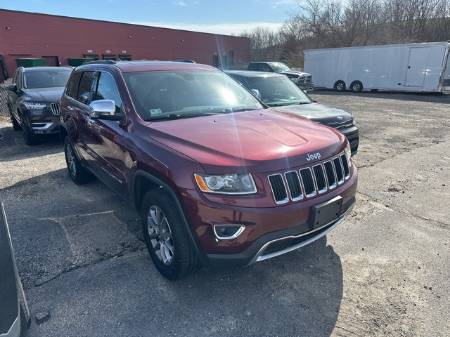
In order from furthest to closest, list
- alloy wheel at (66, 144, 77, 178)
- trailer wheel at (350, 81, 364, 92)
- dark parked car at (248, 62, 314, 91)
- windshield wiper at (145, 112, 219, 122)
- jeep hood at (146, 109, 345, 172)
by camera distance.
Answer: trailer wheel at (350, 81, 364, 92) < dark parked car at (248, 62, 314, 91) < alloy wheel at (66, 144, 77, 178) < windshield wiper at (145, 112, 219, 122) < jeep hood at (146, 109, 345, 172)

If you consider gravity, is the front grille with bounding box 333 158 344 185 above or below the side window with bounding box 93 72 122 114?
below

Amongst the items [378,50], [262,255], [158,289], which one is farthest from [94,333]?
[378,50]

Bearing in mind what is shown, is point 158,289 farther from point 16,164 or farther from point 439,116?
point 439,116

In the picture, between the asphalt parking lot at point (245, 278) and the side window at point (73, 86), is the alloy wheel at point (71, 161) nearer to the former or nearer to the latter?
the asphalt parking lot at point (245, 278)

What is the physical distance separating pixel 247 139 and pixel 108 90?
6.44 ft

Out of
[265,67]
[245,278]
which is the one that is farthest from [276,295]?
[265,67]

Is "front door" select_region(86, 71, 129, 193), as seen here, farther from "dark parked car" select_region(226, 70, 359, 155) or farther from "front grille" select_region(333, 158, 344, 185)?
"dark parked car" select_region(226, 70, 359, 155)

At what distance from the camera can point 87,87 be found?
4.62 meters

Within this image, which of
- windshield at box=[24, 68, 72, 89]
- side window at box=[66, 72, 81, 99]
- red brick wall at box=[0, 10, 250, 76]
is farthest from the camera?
red brick wall at box=[0, 10, 250, 76]

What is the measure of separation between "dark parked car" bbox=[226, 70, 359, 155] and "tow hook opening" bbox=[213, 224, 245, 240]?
335cm

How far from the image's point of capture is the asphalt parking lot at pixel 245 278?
8.46 feet

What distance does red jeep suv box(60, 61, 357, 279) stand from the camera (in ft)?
8.09

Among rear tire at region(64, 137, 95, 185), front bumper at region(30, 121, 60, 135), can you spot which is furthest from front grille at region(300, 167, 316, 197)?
front bumper at region(30, 121, 60, 135)

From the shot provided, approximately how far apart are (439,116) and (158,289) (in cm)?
1295
